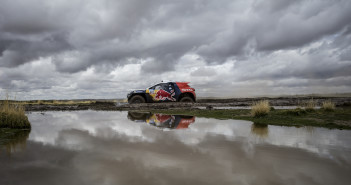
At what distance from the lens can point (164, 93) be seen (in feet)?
50.4

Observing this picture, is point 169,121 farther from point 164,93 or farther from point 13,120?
point 164,93

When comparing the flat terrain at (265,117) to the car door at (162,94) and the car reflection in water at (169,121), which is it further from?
the car reflection in water at (169,121)

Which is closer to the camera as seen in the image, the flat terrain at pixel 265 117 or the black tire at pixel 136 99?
the flat terrain at pixel 265 117

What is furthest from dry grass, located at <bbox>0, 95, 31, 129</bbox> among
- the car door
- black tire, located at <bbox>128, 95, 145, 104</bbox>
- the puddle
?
the car door

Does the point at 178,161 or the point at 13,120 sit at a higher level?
the point at 13,120

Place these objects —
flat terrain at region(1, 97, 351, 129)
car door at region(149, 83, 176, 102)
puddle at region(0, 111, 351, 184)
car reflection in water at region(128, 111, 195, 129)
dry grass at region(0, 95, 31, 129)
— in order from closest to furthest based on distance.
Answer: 1. puddle at region(0, 111, 351, 184)
2. dry grass at region(0, 95, 31, 129)
3. car reflection in water at region(128, 111, 195, 129)
4. flat terrain at region(1, 97, 351, 129)
5. car door at region(149, 83, 176, 102)

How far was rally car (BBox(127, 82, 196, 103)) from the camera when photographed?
1534 cm

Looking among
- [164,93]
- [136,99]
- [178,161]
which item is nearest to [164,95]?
[164,93]

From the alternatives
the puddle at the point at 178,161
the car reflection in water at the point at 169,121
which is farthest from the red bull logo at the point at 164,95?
the puddle at the point at 178,161

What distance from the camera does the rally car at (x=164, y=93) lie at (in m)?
15.3

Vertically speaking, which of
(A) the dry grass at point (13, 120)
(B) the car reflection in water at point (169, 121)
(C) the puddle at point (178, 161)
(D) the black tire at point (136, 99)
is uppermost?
(D) the black tire at point (136, 99)

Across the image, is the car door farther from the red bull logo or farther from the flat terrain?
the flat terrain

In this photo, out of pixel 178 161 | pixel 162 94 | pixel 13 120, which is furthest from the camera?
pixel 162 94

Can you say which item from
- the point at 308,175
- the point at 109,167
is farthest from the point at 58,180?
the point at 308,175
